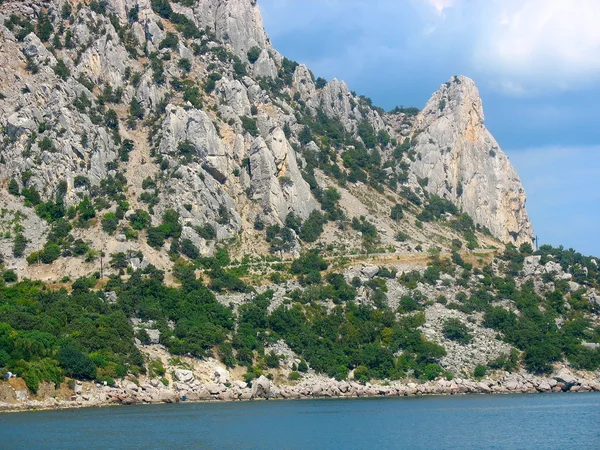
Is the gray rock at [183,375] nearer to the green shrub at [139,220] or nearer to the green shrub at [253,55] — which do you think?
the green shrub at [139,220]

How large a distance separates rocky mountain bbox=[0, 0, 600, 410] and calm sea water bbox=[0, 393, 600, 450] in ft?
30.7

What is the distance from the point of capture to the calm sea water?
2429 inches

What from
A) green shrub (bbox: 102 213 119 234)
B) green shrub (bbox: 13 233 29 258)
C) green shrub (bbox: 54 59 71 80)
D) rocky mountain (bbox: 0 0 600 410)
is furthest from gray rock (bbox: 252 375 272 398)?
green shrub (bbox: 54 59 71 80)

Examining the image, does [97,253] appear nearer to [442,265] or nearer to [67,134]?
[67,134]

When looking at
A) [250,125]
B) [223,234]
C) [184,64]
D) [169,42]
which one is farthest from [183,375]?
[169,42]

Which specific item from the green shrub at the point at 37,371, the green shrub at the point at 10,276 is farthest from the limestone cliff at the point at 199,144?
the green shrub at the point at 37,371

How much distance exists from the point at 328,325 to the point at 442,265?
26822 millimetres

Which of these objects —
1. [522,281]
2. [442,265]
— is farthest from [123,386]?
[522,281]

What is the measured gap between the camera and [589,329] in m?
116

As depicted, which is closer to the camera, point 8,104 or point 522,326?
point 522,326

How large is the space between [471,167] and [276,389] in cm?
8401

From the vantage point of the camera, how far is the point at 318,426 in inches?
2842

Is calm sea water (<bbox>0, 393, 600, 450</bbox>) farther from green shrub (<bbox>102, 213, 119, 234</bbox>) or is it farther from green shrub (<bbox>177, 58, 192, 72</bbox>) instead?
green shrub (<bbox>177, 58, 192, 72</bbox>)

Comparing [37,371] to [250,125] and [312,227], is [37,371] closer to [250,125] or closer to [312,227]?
[312,227]
